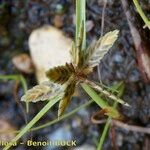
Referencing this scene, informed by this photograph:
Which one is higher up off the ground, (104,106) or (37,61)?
(37,61)

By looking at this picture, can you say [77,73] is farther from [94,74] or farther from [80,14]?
[94,74]

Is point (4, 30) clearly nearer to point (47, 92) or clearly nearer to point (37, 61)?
point (37, 61)

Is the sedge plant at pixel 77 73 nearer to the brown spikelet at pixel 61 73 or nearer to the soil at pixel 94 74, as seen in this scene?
the brown spikelet at pixel 61 73

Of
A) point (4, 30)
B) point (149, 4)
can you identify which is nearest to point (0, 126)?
point (4, 30)

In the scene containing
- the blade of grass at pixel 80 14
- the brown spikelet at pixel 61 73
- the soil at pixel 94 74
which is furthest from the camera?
the soil at pixel 94 74

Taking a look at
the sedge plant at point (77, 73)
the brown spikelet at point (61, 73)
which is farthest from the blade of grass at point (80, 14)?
the brown spikelet at point (61, 73)

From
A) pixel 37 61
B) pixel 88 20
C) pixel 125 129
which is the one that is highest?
pixel 88 20
